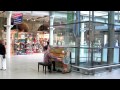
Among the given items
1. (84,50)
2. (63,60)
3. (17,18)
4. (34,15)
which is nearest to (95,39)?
(84,50)

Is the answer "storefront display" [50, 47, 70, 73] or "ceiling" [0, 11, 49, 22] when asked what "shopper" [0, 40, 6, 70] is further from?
"ceiling" [0, 11, 49, 22]

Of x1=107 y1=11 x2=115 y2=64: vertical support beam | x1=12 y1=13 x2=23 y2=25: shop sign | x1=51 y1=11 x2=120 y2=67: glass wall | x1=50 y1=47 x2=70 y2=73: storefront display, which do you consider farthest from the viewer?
x1=12 y1=13 x2=23 y2=25: shop sign

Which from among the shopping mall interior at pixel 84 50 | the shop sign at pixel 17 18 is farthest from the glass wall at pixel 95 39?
the shop sign at pixel 17 18

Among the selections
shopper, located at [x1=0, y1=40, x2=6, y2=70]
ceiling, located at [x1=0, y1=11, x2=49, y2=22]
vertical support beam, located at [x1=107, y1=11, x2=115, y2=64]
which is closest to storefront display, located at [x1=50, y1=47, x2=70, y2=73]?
vertical support beam, located at [x1=107, y1=11, x2=115, y2=64]

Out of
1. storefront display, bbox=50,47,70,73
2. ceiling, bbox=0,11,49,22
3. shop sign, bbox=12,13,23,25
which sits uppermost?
ceiling, bbox=0,11,49,22

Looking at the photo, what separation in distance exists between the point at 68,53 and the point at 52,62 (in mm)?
993

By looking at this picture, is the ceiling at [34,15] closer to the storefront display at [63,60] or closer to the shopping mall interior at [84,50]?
the shopping mall interior at [84,50]

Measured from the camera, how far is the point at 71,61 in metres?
13.6

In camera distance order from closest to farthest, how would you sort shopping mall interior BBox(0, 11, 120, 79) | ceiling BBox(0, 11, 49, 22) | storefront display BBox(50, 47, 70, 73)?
shopping mall interior BBox(0, 11, 120, 79)
storefront display BBox(50, 47, 70, 73)
ceiling BBox(0, 11, 49, 22)

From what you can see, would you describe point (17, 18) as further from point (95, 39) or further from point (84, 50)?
point (95, 39)
